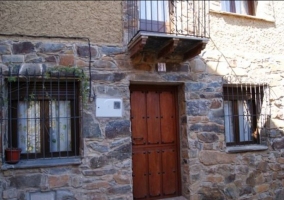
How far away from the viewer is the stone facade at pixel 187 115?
343 centimetres

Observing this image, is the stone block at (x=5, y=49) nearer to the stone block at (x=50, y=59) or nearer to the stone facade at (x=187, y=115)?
the stone facade at (x=187, y=115)

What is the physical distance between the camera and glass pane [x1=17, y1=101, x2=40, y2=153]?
3516 millimetres

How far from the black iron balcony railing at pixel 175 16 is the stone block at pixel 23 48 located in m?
1.56

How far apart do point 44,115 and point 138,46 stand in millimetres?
1515

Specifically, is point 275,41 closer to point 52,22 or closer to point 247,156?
point 247,156

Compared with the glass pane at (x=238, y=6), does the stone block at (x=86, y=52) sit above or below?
below

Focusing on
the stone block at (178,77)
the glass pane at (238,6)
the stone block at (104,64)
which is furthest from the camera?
the glass pane at (238,6)

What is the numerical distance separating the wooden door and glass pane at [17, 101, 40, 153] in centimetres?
131

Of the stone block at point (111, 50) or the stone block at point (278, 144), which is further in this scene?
the stone block at point (278, 144)

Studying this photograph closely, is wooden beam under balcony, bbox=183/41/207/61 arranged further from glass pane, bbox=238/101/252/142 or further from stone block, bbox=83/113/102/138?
stone block, bbox=83/113/102/138

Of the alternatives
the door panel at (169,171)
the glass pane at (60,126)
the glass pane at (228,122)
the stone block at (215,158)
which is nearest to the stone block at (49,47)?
the glass pane at (60,126)

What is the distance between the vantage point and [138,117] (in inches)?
160

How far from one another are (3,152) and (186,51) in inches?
107

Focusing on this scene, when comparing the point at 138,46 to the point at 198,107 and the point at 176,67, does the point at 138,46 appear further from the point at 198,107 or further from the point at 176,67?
the point at 198,107
